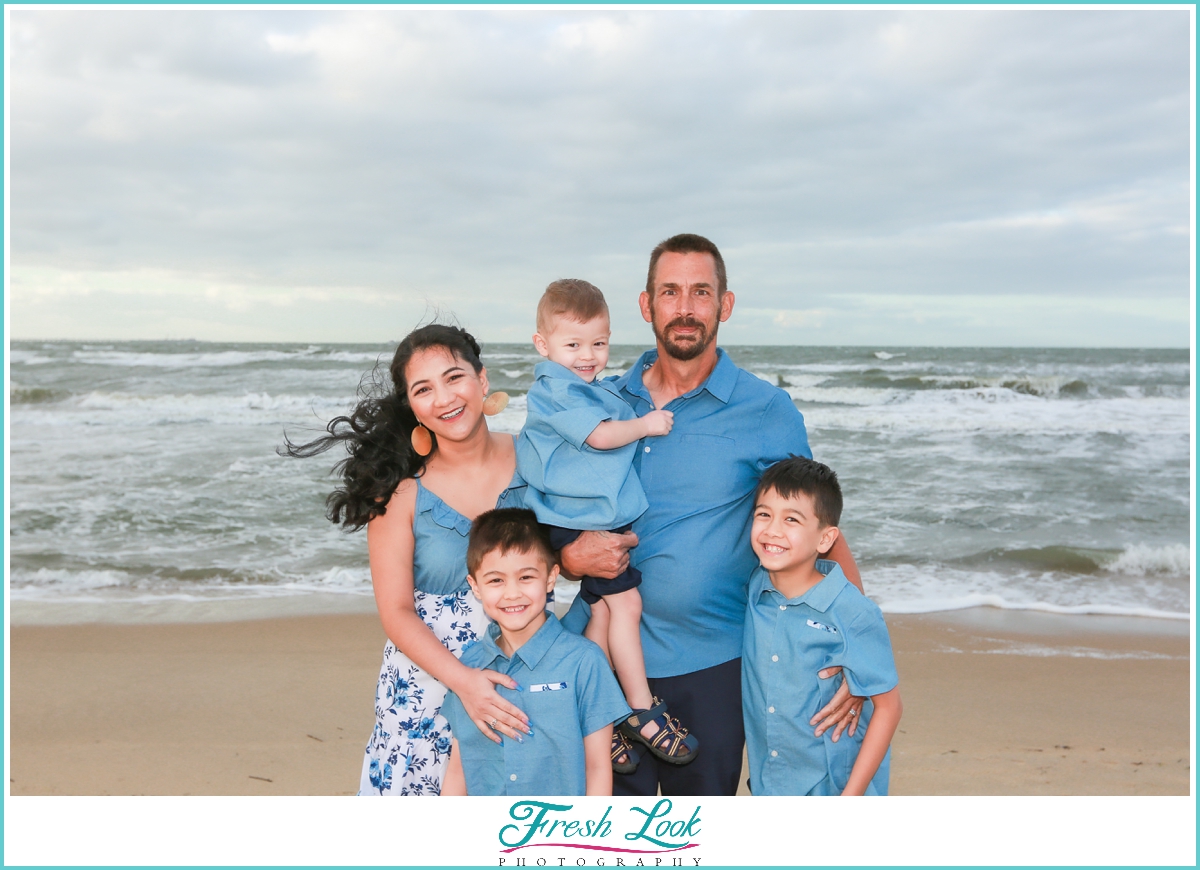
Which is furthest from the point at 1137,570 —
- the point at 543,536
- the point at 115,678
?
the point at 115,678

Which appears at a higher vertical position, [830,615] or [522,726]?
[830,615]

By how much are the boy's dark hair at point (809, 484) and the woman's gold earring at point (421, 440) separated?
41.8 inches

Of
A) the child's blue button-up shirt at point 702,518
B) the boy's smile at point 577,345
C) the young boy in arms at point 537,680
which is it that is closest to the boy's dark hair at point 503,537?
the young boy in arms at point 537,680

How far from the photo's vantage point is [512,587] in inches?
102

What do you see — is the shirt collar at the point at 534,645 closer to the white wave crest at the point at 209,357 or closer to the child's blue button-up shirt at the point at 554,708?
the child's blue button-up shirt at the point at 554,708

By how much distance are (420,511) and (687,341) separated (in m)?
1.03

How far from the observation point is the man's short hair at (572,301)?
295 centimetres

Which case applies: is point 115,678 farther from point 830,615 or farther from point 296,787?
point 830,615

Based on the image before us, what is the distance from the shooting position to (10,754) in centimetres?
496

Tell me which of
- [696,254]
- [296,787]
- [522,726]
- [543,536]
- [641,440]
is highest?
[696,254]

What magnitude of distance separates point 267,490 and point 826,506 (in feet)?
31.3

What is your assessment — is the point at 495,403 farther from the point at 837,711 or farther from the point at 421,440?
the point at 837,711

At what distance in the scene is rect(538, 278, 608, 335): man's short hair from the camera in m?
2.95

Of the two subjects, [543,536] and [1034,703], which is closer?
[543,536]
